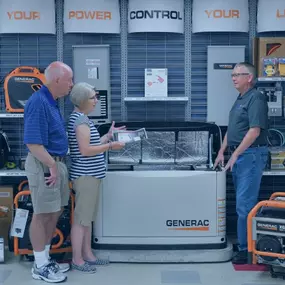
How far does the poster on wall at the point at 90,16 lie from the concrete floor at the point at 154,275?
85.5 inches

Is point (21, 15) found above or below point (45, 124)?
above

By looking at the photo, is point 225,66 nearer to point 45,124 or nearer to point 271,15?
point 271,15

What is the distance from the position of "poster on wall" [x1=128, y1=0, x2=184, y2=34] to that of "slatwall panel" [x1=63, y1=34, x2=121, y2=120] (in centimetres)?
30

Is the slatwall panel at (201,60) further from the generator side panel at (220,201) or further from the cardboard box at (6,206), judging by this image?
the cardboard box at (6,206)

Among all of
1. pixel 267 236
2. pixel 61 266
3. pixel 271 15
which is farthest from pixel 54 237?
pixel 271 15

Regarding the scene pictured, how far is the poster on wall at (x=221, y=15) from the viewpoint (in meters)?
4.88

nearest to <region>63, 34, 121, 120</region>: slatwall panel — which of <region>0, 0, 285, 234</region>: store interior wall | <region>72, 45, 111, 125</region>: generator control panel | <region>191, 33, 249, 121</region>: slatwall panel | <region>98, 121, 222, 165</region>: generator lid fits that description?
<region>0, 0, 285, 234</region>: store interior wall

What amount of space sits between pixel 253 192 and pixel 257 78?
3.56ft

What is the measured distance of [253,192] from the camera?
14.4 feet

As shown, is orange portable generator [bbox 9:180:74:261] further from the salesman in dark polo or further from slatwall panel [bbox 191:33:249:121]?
slatwall panel [bbox 191:33:249:121]

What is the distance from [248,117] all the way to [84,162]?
4.56 ft

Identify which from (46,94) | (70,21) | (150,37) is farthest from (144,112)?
(46,94)

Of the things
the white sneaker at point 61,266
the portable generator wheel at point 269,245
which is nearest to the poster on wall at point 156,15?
the portable generator wheel at point 269,245

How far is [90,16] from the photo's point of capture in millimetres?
4910
